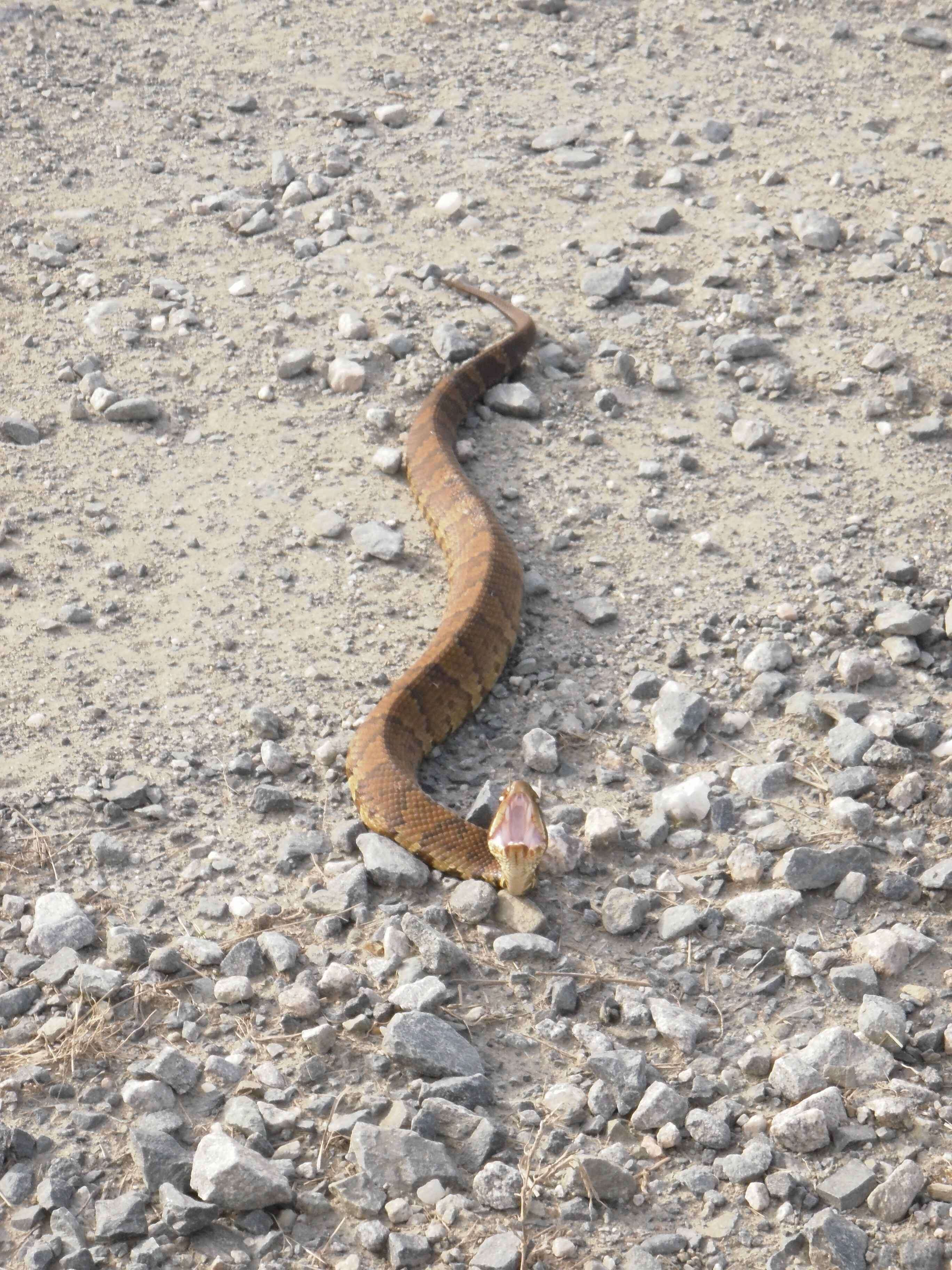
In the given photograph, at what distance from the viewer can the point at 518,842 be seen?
4.25m

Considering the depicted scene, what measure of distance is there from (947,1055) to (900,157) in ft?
20.0

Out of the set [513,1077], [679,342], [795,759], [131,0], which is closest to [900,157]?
[679,342]

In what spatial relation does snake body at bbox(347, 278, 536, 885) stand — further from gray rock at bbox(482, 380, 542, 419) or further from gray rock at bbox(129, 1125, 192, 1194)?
gray rock at bbox(129, 1125, 192, 1194)

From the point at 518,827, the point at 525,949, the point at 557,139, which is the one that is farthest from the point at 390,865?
the point at 557,139

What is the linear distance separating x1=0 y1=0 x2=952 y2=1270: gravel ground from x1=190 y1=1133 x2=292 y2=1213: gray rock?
0.01 metres

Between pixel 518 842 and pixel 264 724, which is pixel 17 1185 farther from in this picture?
pixel 264 724

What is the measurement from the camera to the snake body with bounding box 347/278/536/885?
4.57 m

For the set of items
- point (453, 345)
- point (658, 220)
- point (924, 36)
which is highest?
point (924, 36)

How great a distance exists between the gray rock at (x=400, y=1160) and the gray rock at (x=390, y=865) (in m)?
1.07

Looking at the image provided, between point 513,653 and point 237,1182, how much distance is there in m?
2.71

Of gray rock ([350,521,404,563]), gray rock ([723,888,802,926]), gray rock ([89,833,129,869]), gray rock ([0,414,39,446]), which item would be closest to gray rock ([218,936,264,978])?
gray rock ([89,833,129,869])

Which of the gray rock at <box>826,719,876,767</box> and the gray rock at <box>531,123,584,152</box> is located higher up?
the gray rock at <box>531,123,584,152</box>

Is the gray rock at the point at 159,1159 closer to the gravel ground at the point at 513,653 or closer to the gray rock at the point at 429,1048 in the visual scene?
the gravel ground at the point at 513,653

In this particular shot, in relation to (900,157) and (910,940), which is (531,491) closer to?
(910,940)
